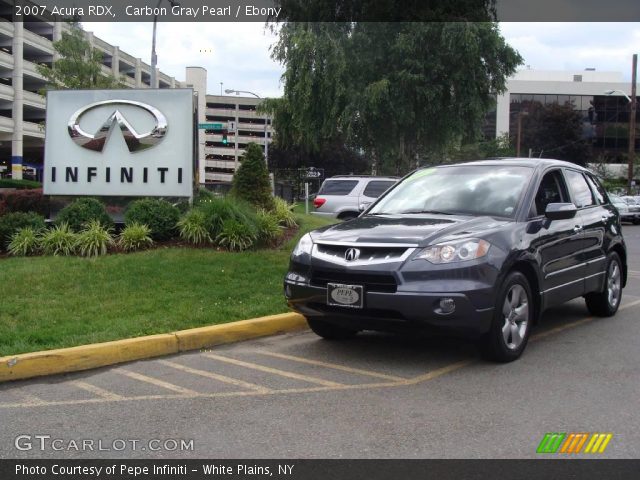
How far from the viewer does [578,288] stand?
21.6 feet

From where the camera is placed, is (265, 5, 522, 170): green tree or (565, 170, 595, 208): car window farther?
(265, 5, 522, 170): green tree

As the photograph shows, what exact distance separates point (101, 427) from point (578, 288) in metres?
4.86

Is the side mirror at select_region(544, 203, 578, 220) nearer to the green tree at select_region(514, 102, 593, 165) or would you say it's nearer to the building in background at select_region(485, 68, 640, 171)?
the green tree at select_region(514, 102, 593, 165)

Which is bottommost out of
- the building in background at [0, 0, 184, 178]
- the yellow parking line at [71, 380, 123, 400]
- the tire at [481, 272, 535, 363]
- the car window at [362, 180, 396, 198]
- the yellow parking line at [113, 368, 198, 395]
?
the yellow parking line at [71, 380, 123, 400]

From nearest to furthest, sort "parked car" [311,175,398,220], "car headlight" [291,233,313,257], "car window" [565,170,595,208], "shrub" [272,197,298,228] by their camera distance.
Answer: "car headlight" [291,233,313,257], "car window" [565,170,595,208], "shrub" [272,197,298,228], "parked car" [311,175,398,220]

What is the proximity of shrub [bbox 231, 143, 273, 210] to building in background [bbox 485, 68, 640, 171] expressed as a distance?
188ft

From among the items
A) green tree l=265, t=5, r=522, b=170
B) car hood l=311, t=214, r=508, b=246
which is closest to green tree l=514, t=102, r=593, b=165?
green tree l=265, t=5, r=522, b=170

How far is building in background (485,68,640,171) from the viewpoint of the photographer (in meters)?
66.8

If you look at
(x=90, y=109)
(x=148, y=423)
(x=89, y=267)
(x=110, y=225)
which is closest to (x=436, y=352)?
(x=148, y=423)

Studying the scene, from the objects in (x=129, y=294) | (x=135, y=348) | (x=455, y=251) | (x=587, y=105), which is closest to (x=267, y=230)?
Answer: (x=129, y=294)

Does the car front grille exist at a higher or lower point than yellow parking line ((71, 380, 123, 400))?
higher

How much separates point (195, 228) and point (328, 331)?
442 centimetres

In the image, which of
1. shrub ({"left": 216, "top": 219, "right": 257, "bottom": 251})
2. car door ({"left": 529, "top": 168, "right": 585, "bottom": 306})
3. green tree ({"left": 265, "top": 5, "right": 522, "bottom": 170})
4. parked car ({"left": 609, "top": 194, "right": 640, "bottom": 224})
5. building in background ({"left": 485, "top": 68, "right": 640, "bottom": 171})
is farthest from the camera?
building in background ({"left": 485, "top": 68, "right": 640, "bottom": 171})
